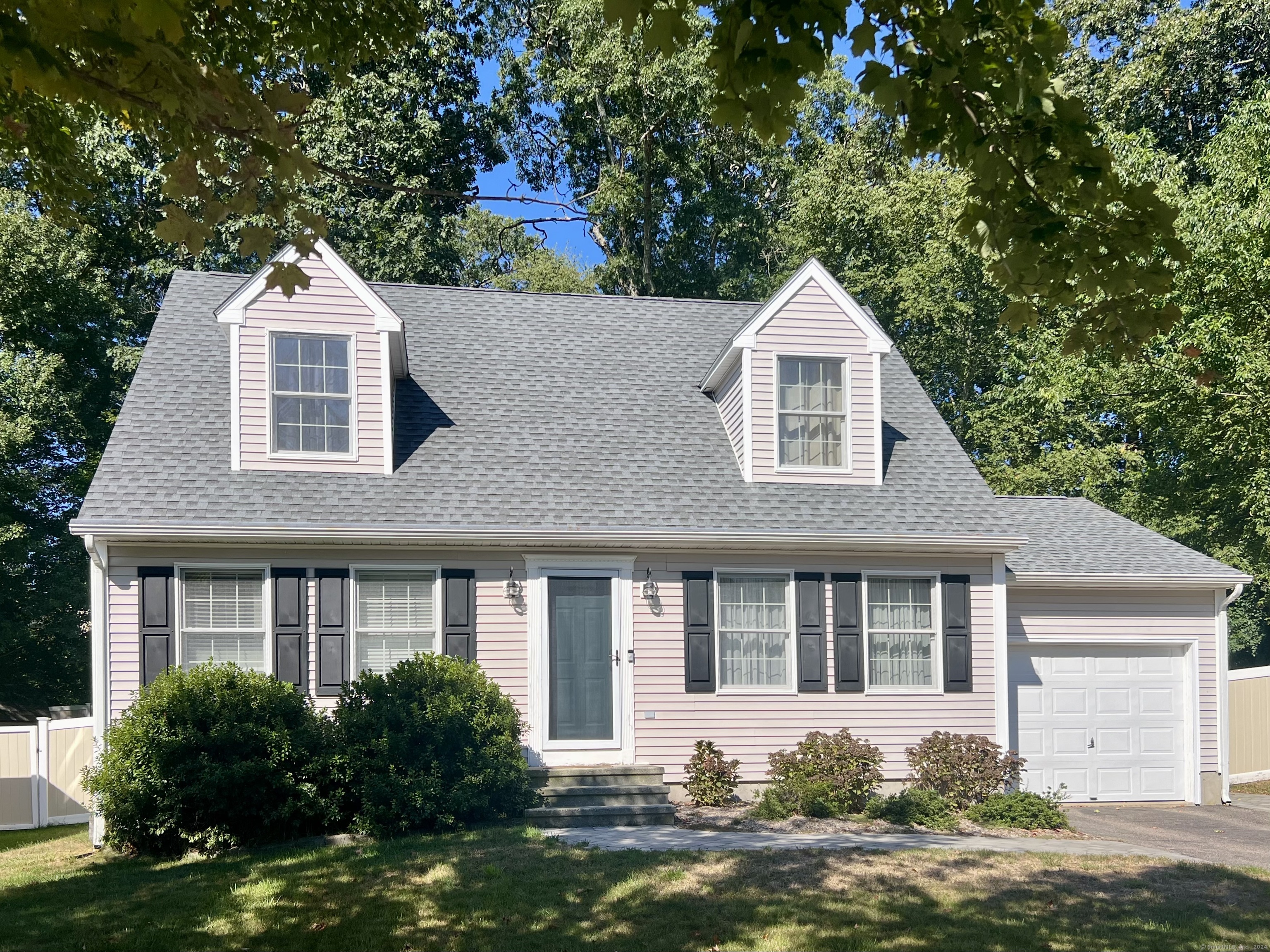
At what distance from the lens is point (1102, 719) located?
1525 cm

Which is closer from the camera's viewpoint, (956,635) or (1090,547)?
(956,635)

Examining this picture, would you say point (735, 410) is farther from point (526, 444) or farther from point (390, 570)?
point (390, 570)

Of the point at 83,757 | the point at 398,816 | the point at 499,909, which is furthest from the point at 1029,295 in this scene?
the point at 83,757

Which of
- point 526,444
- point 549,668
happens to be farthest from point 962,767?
point 526,444

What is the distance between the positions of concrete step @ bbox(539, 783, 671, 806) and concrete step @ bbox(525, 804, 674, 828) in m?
0.19

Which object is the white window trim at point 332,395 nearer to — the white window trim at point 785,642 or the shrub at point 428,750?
the shrub at point 428,750

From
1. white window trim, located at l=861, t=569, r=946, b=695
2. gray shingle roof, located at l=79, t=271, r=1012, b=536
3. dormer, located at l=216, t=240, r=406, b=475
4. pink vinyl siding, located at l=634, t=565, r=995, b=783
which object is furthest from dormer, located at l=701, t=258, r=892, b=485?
dormer, located at l=216, t=240, r=406, b=475

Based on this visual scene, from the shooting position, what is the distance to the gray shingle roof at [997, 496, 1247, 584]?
1510 centimetres

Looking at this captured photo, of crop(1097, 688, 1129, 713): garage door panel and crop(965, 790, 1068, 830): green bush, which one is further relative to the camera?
crop(1097, 688, 1129, 713): garage door panel

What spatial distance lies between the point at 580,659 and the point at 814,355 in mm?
4798

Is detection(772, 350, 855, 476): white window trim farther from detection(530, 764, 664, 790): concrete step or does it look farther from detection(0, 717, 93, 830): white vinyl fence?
detection(0, 717, 93, 830): white vinyl fence

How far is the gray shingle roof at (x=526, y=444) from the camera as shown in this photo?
1309 centimetres

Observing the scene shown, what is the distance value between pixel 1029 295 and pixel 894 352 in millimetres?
11304

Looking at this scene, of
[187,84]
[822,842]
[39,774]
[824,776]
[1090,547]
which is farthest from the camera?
[1090,547]
